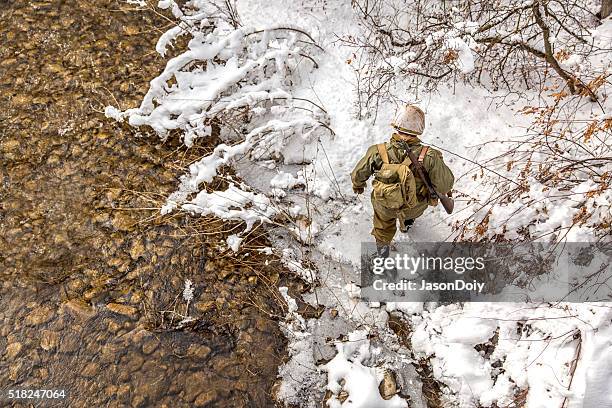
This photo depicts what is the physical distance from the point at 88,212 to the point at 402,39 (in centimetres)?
419

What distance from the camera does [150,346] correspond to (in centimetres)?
375

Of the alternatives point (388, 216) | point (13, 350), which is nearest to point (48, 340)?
point (13, 350)

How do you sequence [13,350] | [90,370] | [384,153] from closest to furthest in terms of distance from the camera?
[384,153] → [90,370] → [13,350]

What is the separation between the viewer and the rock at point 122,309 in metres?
3.93

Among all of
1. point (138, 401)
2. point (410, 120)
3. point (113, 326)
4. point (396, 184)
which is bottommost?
point (138, 401)

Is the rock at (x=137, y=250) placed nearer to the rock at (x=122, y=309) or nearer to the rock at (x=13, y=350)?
the rock at (x=122, y=309)

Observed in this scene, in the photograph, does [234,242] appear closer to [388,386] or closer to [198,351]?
[198,351]

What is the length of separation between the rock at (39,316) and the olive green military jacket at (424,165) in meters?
3.23

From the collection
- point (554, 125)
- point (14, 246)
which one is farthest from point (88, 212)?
point (554, 125)

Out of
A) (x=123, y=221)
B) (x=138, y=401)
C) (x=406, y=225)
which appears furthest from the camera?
(x=123, y=221)

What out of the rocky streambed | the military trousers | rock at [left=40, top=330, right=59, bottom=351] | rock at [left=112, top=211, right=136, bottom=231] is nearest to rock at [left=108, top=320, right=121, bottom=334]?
the rocky streambed

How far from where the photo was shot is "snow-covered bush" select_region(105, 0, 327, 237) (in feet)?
15.0

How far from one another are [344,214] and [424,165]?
4.77ft

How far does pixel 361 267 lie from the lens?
13.9 ft
